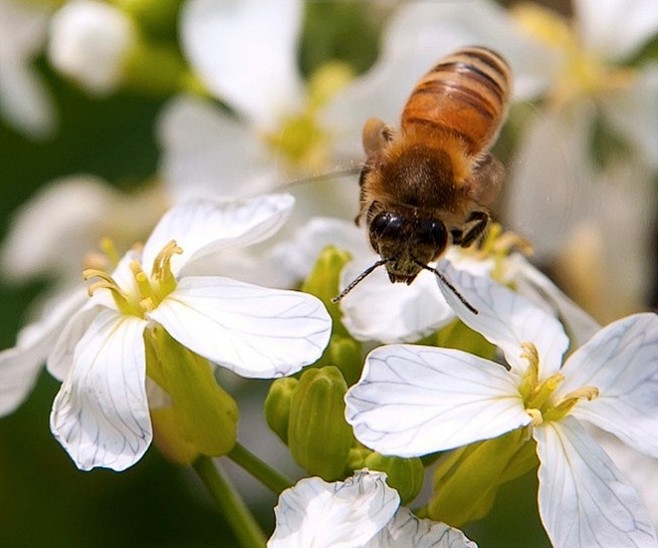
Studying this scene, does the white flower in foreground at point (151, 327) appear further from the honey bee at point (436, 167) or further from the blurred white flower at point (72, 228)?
the blurred white flower at point (72, 228)

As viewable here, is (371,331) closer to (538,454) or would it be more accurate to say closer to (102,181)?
(538,454)

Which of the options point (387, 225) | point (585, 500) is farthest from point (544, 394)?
point (387, 225)

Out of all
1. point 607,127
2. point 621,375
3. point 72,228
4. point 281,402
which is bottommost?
point 72,228

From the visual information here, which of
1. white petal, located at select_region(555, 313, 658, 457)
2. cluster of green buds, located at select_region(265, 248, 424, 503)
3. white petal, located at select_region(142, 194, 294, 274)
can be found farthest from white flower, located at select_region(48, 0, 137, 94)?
white petal, located at select_region(555, 313, 658, 457)

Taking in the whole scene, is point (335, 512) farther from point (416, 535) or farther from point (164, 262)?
point (164, 262)

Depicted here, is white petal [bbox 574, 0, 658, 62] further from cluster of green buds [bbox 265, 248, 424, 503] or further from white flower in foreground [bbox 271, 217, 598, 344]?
cluster of green buds [bbox 265, 248, 424, 503]

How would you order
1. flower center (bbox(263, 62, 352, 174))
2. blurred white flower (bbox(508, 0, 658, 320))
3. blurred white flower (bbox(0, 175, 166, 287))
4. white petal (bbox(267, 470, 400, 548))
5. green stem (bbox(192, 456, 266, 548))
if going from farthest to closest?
1. blurred white flower (bbox(0, 175, 166, 287))
2. blurred white flower (bbox(508, 0, 658, 320))
3. flower center (bbox(263, 62, 352, 174))
4. green stem (bbox(192, 456, 266, 548))
5. white petal (bbox(267, 470, 400, 548))
